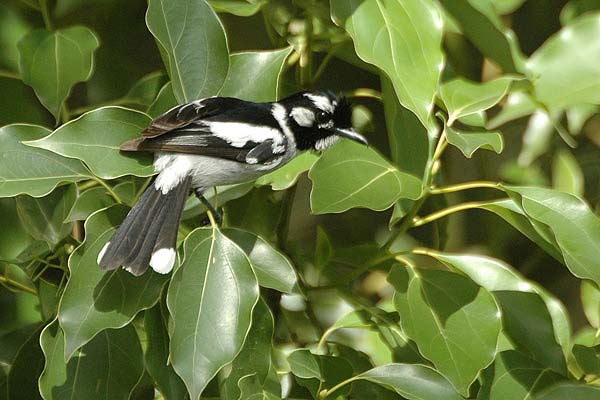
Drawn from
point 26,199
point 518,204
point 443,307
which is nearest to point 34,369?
point 26,199

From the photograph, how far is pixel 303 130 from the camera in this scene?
2277 millimetres

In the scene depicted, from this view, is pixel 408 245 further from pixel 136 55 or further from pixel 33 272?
pixel 33 272

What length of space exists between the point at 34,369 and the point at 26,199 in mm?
388

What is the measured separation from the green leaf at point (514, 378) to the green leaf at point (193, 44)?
863mm

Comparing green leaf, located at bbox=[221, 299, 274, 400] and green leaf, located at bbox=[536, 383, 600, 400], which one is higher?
green leaf, located at bbox=[221, 299, 274, 400]

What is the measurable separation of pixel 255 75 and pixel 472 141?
52cm

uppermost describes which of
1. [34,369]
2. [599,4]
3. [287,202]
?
[599,4]

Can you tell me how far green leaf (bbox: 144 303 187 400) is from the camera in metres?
2.04

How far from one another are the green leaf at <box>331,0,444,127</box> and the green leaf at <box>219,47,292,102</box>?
0.18 meters

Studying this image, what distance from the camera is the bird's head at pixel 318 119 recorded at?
2.28 m

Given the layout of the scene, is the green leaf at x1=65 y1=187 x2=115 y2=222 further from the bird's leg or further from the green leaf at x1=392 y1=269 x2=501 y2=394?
the green leaf at x1=392 y1=269 x2=501 y2=394

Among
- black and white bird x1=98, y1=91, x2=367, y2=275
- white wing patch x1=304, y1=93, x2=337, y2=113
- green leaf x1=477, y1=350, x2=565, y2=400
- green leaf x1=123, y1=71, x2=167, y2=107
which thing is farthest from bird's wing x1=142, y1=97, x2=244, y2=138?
green leaf x1=477, y1=350, x2=565, y2=400

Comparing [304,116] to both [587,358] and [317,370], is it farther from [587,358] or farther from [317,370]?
[587,358]

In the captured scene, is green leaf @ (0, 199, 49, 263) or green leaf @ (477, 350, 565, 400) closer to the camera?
green leaf @ (477, 350, 565, 400)
